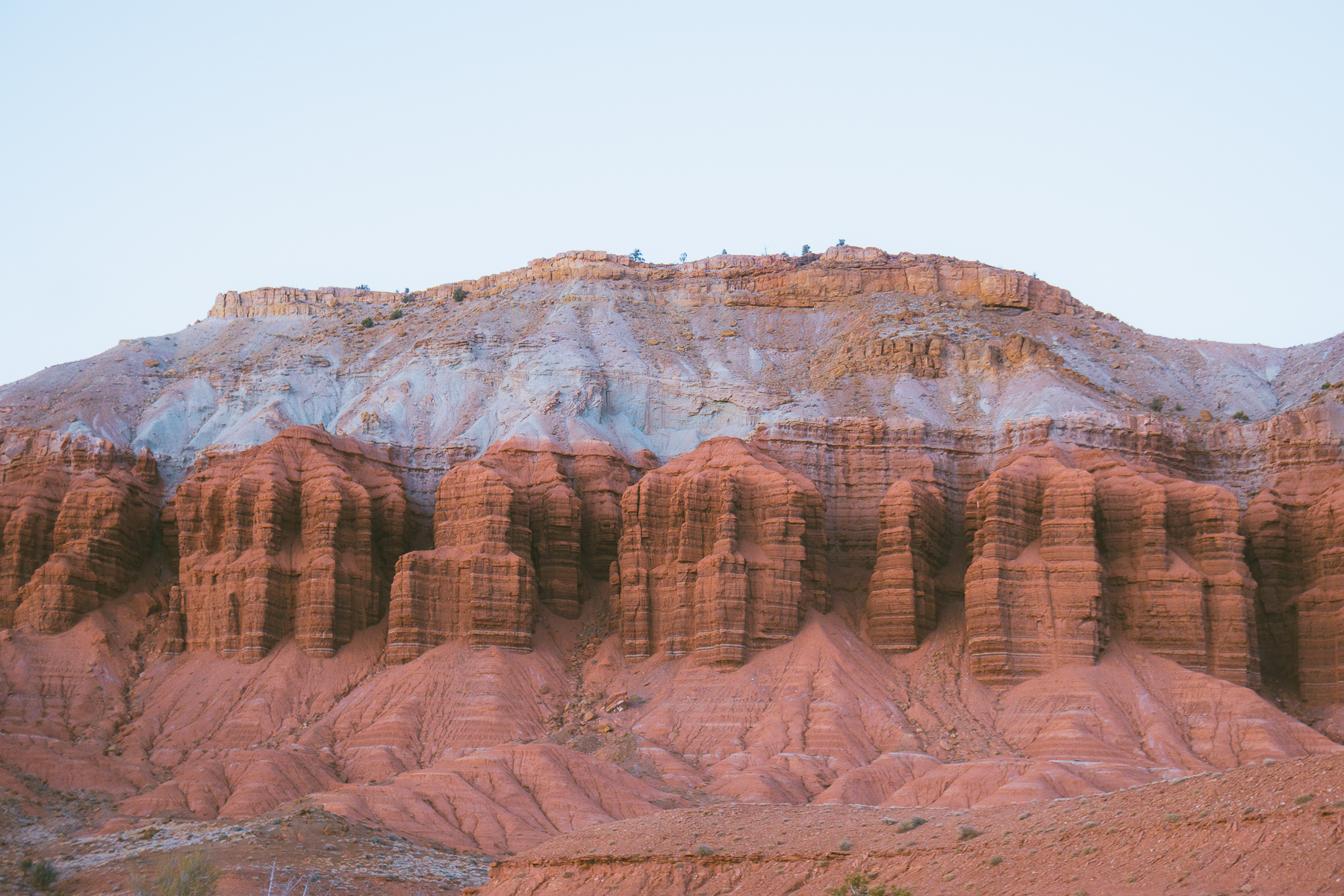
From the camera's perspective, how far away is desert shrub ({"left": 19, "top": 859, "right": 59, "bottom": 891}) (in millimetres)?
45188

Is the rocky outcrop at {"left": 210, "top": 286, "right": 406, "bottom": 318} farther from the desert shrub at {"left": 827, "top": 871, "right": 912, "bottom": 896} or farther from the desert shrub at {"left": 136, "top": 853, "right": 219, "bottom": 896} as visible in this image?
the desert shrub at {"left": 827, "top": 871, "right": 912, "bottom": 896}

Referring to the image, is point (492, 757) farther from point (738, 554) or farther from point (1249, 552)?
point (1249, 552)

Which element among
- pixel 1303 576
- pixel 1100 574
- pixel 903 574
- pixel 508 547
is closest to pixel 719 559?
pixel 903 574

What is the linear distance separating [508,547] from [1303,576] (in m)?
37.4

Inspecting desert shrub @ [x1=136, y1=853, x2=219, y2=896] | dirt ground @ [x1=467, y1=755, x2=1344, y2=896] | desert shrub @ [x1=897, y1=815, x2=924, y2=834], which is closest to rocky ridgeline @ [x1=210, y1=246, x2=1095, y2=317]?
dirt ground @ [x1=467, y1=755, x2=1344, y2=896]

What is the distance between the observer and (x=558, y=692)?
70438 mm

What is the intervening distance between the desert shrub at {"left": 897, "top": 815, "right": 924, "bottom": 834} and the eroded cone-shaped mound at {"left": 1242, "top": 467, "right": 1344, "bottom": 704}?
38030 mm

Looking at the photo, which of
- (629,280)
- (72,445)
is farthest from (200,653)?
(629,280)

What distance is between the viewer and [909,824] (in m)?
37.5

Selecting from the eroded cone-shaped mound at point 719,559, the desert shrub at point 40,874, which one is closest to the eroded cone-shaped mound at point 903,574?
the eroded cone-shaped mound at point 719,559

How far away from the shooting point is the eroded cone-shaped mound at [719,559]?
70062mm

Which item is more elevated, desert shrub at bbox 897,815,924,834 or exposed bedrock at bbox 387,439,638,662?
exposed bedrock at bbox 387,439,638,662

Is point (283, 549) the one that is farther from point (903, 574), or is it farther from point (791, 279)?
point (791, 279)

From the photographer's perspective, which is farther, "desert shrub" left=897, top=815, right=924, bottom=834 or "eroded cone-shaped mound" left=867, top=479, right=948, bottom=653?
"eroded cone-shaped mound" left=867, top=479, right=948, bottom=653
